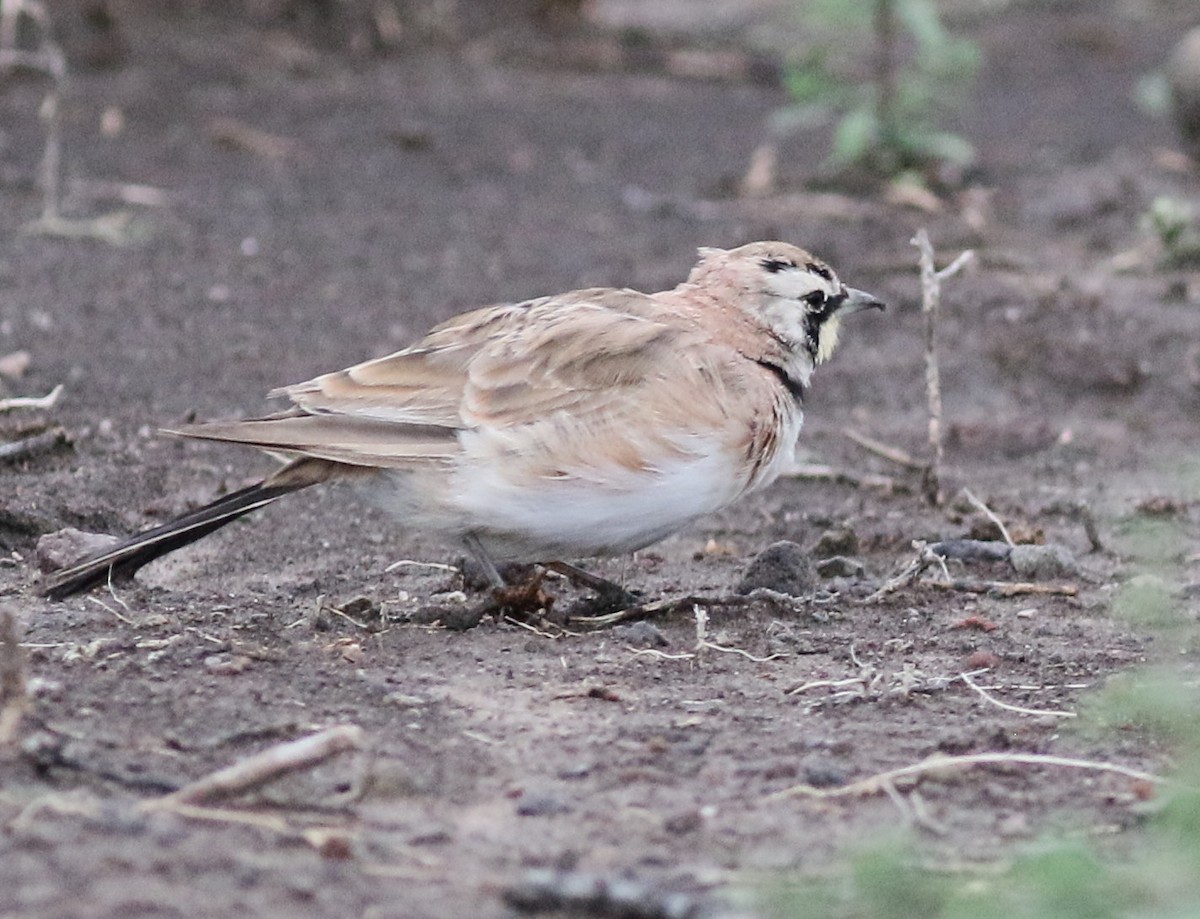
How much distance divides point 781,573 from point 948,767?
1589mm

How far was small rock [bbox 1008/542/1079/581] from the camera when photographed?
6.20 meters

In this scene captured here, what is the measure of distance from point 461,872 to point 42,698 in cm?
126

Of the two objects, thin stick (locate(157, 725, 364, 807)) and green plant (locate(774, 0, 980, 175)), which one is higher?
green plant (locate(774, 0, 980, 175))

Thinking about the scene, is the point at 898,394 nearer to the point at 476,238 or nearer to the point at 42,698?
the point at 476,238

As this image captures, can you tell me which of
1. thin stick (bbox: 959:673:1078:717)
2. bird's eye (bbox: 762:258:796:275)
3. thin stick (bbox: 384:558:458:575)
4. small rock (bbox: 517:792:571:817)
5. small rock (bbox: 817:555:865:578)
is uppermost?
bird's eye (bbox: 762:258:796:275)

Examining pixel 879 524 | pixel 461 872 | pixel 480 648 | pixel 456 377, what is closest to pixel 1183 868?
pixel 461 872

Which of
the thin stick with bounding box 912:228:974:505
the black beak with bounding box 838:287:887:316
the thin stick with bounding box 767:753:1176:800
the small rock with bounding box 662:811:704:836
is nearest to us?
the small rock with bounding box 662:811:704:836

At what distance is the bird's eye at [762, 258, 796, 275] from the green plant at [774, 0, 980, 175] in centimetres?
514

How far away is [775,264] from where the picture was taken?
5945 millimetres

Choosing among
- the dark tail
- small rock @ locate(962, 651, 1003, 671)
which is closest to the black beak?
small rock @ locate(962, 651, 1003, 671)

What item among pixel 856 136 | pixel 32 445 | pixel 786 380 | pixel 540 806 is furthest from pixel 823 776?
pixel 856 136

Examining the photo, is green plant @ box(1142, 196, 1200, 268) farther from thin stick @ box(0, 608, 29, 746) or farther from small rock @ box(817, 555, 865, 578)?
thin stick @ box(0, 608, 29, 746)

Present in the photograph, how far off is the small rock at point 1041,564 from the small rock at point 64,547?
276 centimetres

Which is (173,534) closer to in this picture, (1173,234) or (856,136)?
(1173,234)
